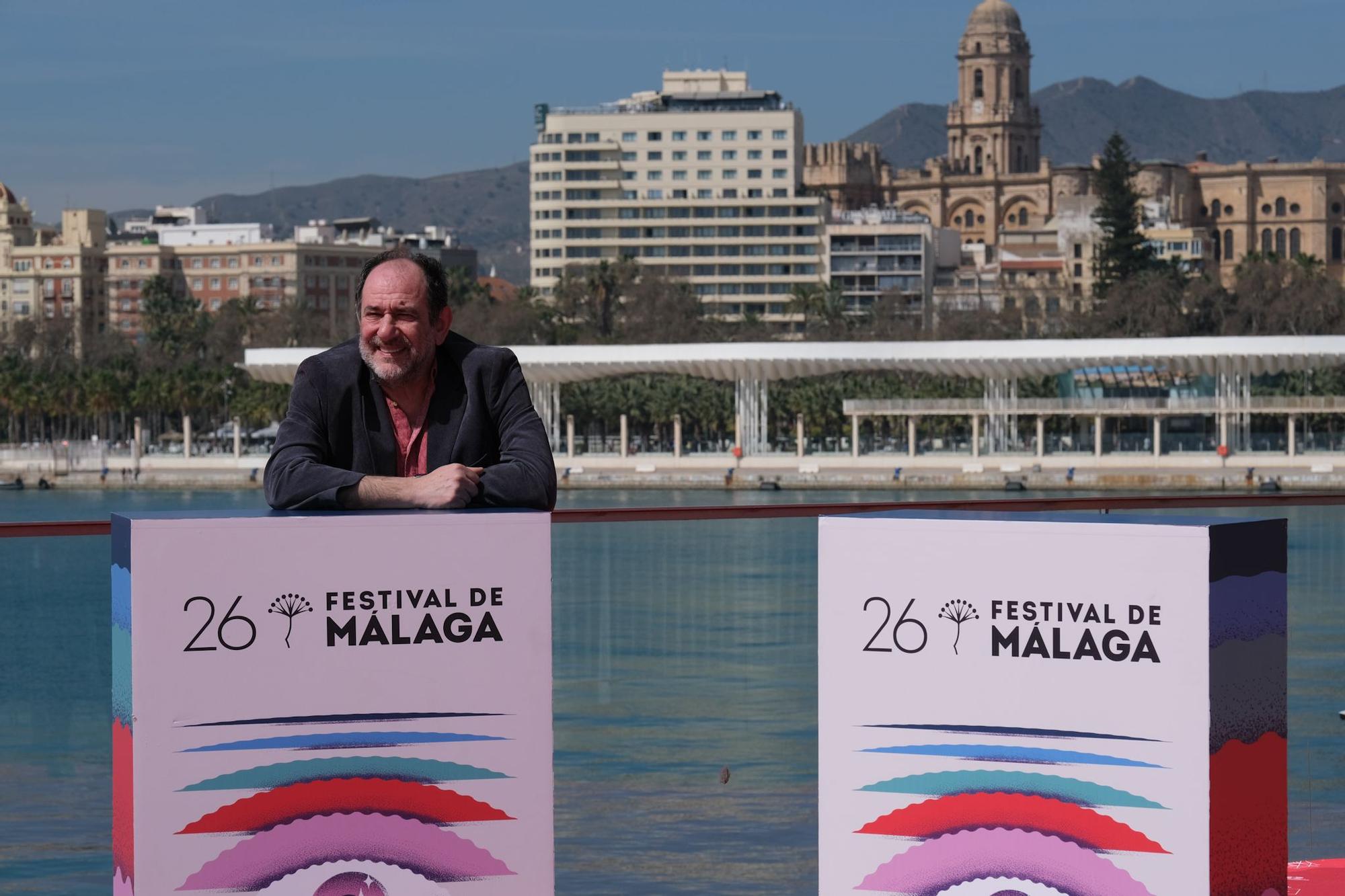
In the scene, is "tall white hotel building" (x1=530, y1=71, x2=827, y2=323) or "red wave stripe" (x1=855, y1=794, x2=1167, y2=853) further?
"tall white hotel building" (x1=530, y1=71, x2=827, y2=323)

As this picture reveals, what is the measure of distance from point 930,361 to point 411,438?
55057 mm

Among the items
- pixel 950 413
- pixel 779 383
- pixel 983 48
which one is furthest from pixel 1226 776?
pixel 983 48

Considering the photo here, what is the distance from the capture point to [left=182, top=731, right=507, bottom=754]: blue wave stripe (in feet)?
9.32

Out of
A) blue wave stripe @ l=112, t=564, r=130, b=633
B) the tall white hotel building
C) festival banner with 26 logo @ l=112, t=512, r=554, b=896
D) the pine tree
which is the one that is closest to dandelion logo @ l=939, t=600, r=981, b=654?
festival banner with 26 logo @ l=112, t=512, r=554, b=896

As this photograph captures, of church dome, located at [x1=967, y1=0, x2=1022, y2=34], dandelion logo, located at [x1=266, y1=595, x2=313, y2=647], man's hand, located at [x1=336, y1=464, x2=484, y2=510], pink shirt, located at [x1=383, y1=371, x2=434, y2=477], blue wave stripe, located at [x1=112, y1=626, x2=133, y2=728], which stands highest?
church dome, located at [x1=967, y1=0, x2=1022, y2=34]

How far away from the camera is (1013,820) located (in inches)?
116

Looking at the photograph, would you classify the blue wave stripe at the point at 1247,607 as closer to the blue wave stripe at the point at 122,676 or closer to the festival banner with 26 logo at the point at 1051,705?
the festival banner with 26 logo at the point at 1051,705

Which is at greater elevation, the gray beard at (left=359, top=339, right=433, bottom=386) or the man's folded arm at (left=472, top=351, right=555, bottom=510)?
the gray beard at (left=359, top=339, right=433, bottom=386)

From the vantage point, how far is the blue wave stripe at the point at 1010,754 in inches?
114

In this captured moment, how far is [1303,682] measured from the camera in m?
8.02

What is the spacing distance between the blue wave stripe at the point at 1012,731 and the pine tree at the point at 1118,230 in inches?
3299

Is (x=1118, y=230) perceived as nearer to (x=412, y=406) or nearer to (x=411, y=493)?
(x=412, y=406)

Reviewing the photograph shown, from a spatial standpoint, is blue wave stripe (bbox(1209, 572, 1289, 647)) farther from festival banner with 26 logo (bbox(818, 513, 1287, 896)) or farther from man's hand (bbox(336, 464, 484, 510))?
man's hand (bbox(336, 464, 484, 510))

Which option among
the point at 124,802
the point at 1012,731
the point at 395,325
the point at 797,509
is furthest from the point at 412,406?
the point at 797,509
